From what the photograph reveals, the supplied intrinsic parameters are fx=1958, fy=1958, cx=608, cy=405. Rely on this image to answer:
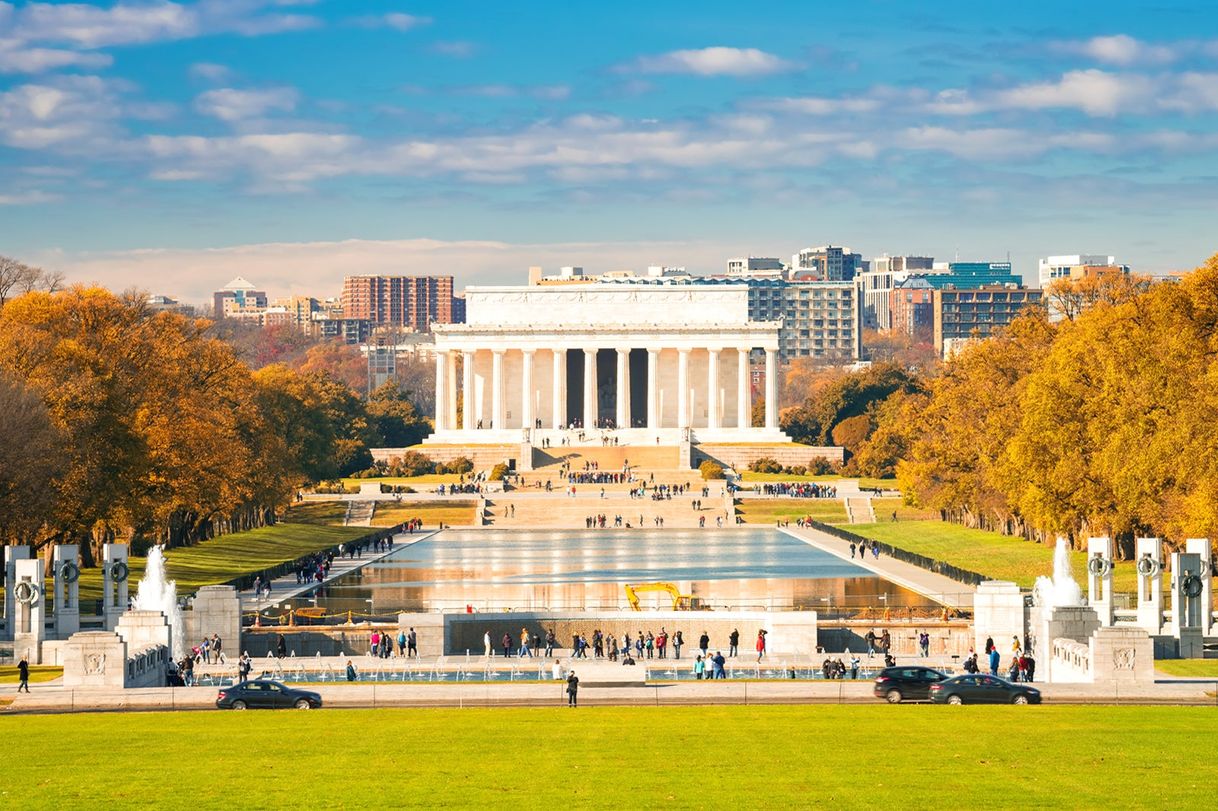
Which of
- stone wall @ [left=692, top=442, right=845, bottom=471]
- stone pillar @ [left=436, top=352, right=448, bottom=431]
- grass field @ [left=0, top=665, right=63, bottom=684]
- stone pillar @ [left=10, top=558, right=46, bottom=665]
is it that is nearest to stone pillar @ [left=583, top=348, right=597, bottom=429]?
stone pillar @ [left=436, top=352, right=448, bottom=431]

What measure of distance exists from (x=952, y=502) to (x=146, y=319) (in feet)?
131

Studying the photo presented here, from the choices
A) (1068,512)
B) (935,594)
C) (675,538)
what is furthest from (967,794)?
(675,538)

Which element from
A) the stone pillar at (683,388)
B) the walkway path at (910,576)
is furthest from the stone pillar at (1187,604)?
the stone pillar at (683,388)

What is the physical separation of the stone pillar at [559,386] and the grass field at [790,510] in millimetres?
48762

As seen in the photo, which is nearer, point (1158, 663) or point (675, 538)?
point (1158, 663)

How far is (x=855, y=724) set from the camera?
34375 millimetres

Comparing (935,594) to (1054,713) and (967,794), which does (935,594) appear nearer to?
(1054,713)

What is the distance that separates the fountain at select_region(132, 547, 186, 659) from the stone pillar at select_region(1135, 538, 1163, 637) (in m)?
26.2

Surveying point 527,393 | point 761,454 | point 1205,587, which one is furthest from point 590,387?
point 1205,587

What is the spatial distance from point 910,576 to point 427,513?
1907 inches

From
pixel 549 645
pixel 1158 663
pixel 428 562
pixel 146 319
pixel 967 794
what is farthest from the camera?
pixel 146 319

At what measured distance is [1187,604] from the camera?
2082 inches

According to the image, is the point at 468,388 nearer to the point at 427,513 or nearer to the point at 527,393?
the point at 527,393

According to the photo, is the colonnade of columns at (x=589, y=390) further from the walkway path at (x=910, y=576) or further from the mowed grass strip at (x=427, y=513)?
the walkway path at (x=910, y=576)
